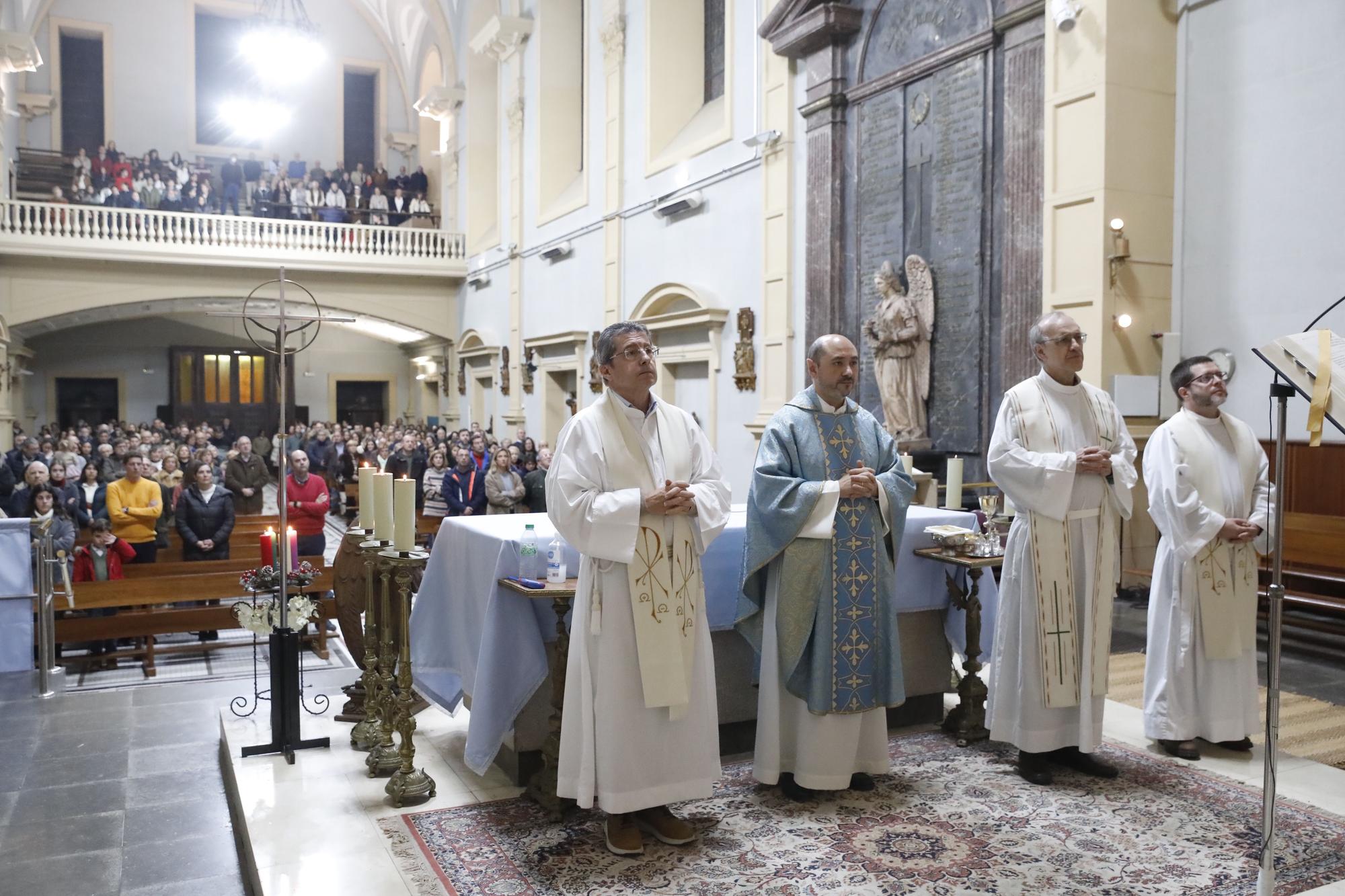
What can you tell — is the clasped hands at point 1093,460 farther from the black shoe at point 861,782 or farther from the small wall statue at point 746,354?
the small wall statue at point 746,354

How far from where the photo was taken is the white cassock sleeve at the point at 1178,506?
4051 mm

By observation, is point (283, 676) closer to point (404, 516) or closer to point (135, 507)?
point (404, 516)

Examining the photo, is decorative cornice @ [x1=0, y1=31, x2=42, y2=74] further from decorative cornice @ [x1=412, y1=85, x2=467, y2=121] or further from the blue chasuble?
the blue chasuble

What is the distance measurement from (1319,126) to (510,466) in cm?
587

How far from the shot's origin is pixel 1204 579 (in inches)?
161

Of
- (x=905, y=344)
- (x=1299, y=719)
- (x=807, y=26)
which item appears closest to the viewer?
(x=1299, y=719)

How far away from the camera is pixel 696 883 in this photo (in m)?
3.01

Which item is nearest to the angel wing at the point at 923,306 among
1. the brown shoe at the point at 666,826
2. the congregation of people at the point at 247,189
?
the brown shoe at the point at 666,826

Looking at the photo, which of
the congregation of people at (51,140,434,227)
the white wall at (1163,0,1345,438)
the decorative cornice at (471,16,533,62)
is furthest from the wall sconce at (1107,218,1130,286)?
the congregation of people at (51,140,434,227)

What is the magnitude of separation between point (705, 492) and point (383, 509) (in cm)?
121

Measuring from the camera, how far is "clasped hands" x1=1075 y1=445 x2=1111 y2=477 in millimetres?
3717

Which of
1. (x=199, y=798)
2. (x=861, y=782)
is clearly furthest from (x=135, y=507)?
(x=861, y=782)

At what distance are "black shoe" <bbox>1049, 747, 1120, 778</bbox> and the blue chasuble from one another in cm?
74

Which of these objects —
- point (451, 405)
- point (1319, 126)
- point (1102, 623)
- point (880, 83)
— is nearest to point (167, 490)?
point (880, 83)
